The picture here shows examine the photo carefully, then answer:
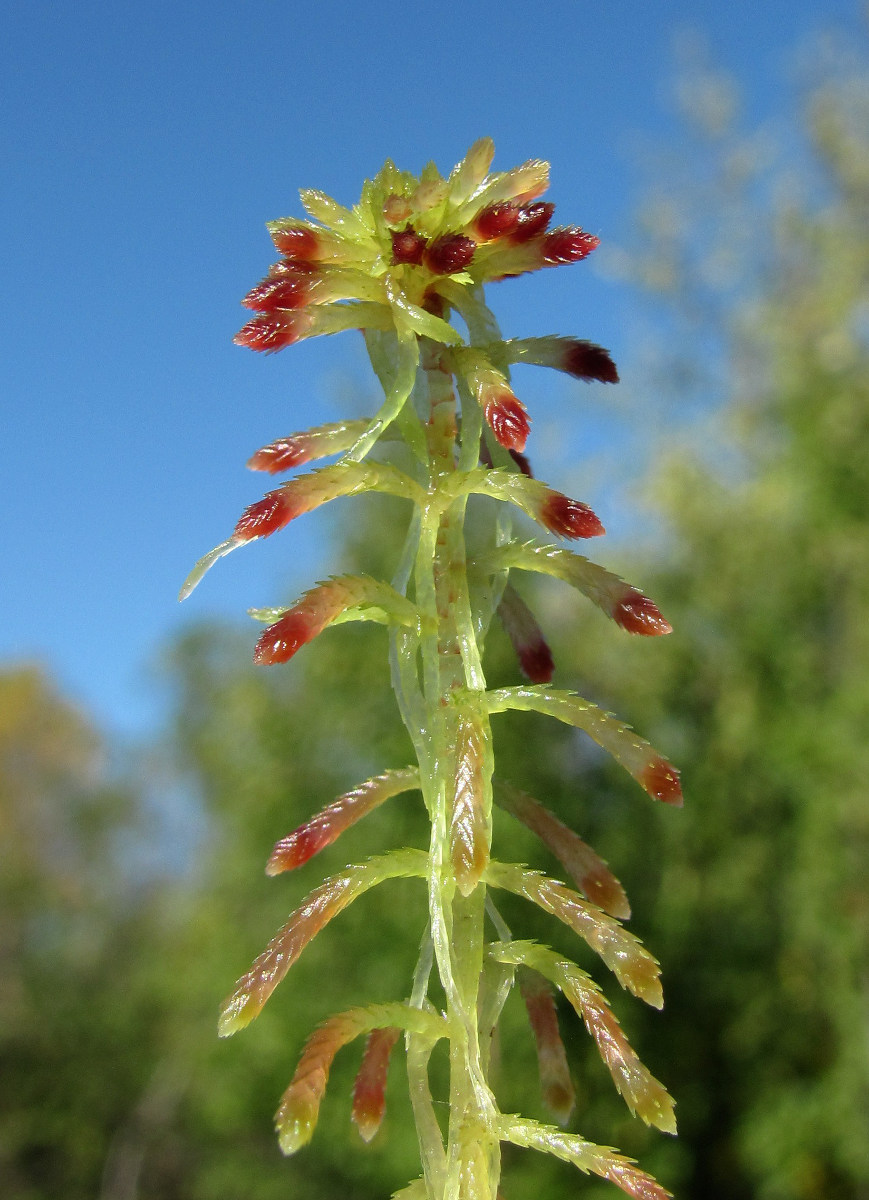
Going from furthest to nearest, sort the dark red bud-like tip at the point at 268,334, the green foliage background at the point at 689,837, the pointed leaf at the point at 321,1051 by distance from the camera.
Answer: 1. the green foliage background at the point at 689,837
2. the dark red bud-like tip at the point at 268,334
3. the pointed leaf at the point at 321,1051

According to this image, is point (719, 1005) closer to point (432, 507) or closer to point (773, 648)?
point (773, 648)

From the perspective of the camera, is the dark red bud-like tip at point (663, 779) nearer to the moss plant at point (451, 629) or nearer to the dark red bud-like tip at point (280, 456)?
the moss plant at point (451, 629)

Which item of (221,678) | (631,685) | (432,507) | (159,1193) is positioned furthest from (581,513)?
(221,678)

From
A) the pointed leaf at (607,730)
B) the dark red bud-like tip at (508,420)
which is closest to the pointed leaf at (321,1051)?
the pointed leaf at (607,730)

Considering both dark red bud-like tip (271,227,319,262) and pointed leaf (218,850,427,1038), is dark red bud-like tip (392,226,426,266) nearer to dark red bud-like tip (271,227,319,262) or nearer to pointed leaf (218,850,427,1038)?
dark red bud-like tip (271,227,319,262)

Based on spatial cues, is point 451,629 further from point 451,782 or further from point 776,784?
point 776,784

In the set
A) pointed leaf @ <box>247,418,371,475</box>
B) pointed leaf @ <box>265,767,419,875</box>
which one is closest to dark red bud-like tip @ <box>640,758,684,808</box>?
pointed leaf @ <box>265,767,419,875</box>

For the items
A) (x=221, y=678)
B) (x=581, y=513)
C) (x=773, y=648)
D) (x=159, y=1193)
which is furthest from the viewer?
(x=221, y=678)

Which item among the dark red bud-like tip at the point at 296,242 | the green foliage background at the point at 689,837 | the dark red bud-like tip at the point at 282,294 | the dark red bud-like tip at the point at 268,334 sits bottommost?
the green foliage background at the point at 689,837
